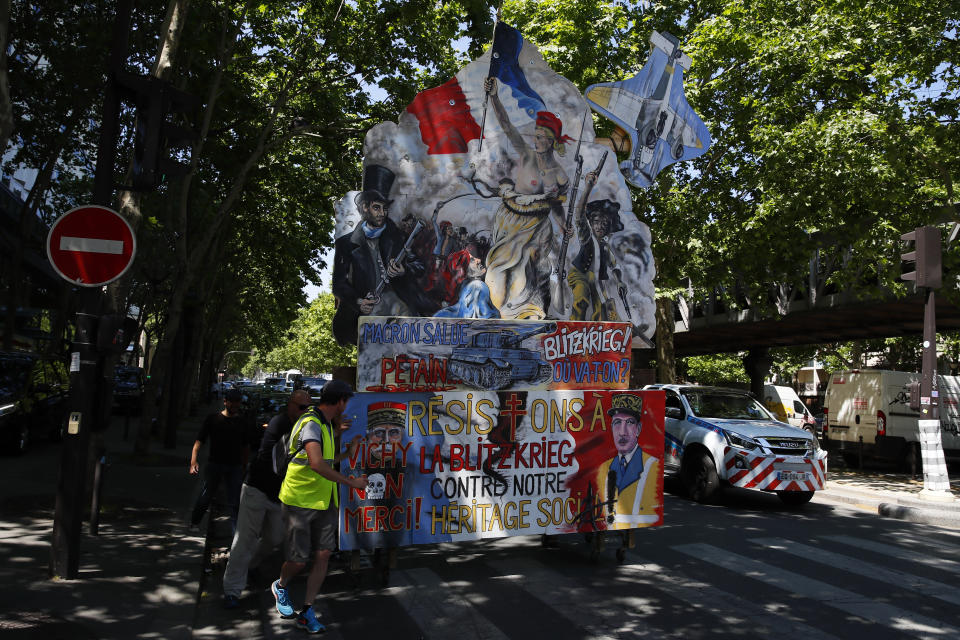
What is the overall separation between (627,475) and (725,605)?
1.73 metres

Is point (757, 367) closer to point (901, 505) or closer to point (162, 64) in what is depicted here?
point (901, 505)

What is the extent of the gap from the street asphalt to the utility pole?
2.32 ft

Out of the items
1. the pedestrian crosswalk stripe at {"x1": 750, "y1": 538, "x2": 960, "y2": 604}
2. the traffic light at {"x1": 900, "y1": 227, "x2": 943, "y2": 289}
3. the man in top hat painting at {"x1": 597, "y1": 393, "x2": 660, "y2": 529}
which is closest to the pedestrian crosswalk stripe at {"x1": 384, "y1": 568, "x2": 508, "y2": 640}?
the man in top hat painting at {"x1": 597, "y1": 393, "x2": 660, "y2": 529}

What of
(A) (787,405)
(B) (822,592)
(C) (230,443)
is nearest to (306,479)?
(C) (230,443)

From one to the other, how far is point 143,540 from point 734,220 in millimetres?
15352

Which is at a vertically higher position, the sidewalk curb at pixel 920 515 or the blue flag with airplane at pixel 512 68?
the blue flag with airplane at pixel 512 68

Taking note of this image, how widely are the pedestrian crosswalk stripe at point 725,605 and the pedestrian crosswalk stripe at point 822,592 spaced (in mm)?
605

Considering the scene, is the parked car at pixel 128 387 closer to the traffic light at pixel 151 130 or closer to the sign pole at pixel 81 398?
the sign pole at pixel 81 398

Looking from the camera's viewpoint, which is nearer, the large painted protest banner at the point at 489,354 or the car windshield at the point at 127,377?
the large painted protest banner at the point at 489,354

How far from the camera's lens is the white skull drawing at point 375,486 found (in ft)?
21.4

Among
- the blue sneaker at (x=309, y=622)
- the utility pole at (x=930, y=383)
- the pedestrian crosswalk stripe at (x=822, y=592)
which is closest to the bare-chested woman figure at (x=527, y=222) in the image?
the pedestrian crosswalk stripe at (x=822, y=592)

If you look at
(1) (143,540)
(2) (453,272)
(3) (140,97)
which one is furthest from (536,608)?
(3) (140,97)

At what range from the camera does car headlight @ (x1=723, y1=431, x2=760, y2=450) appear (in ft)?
37.5

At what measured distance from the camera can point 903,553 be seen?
8258 millimetres
